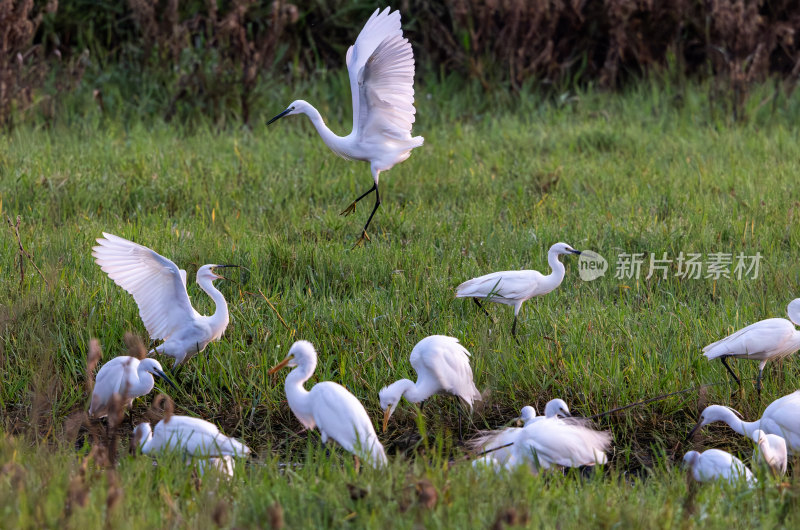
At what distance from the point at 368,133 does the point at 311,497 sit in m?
2.32

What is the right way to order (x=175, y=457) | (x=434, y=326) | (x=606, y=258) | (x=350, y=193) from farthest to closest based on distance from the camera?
(x=350, y=193), (x=606, y=258), (x=434, y=326), (x=175, y=457)

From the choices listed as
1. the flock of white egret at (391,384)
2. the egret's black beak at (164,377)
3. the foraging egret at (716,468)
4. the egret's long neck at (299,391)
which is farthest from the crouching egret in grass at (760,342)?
the egret's black beak at (164,377)

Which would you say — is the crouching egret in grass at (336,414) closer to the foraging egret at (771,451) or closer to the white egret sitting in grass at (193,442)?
the white egret sitting in grass at (193,442)

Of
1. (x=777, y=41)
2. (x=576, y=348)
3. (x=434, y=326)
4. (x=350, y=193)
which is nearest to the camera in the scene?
(x=576, y=348)

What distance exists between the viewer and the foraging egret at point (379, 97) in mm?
4328

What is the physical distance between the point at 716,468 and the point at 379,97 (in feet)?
7.63

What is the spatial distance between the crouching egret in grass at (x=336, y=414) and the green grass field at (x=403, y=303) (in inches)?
4.2

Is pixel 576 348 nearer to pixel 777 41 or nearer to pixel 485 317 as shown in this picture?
pixel 485 317

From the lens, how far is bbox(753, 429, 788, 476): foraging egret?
10.4 feet

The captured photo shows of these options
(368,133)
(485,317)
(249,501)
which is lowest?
(485,317)

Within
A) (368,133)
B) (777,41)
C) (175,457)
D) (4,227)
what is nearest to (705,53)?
(777,41)

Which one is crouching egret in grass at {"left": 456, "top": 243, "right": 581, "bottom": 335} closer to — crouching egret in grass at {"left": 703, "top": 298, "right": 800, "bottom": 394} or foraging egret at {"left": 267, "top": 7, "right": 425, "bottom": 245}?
foraging egret at {"left": 267, "top": 7, "right": 425, "bottom": 245}

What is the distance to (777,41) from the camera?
8992mm

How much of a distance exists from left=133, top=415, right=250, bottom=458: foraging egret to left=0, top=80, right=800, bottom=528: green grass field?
0.41ft
